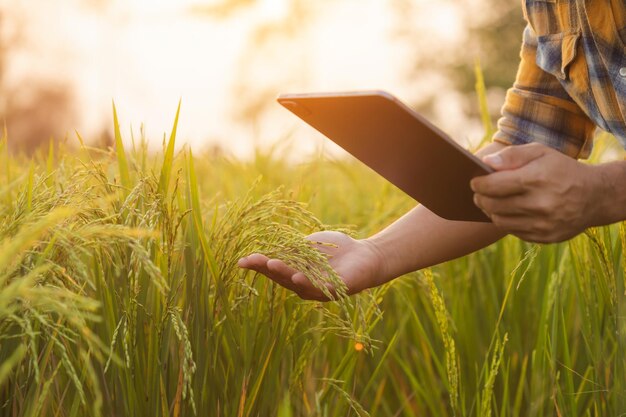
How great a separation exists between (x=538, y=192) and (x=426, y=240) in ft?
1.40

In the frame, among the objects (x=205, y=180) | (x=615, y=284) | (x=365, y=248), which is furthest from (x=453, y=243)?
(x=205, y=180)

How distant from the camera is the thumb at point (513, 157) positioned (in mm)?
1117

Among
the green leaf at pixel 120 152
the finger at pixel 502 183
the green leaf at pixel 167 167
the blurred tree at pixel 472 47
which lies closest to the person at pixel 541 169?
the finger at pixel 502 183

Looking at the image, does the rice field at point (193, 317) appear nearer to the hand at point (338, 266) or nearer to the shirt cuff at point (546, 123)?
the hand at point (338, 266)

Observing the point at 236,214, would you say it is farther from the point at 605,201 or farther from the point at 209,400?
the point at 605,201

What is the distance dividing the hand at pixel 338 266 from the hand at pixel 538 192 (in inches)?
13.0

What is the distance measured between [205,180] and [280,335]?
183 cm

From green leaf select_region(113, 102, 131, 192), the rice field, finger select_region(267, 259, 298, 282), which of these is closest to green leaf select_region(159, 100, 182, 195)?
the rice field

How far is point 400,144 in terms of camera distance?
113 centimetres

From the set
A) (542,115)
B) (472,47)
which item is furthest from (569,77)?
(472,47)

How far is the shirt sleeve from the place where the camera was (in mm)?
1675

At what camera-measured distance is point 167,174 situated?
51.8 inches

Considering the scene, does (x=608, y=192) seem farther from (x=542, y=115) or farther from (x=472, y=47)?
(x=472, y=47)

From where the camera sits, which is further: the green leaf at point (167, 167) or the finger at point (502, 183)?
the green leaf at point (167, 167)
